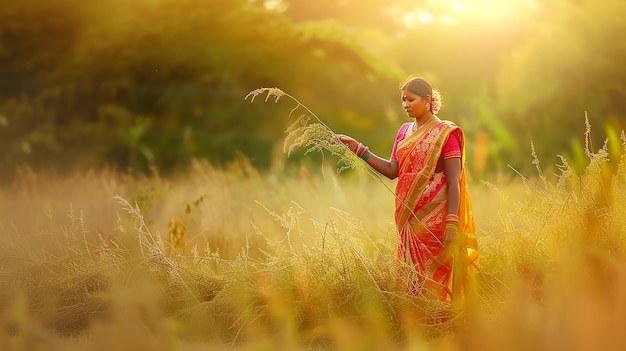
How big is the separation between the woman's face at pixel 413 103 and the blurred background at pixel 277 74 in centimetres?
1077

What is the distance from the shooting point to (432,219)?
13.5 ft

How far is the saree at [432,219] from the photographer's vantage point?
4.05 m

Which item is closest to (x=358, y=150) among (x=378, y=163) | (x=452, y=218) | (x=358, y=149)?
(x=358, y=149)

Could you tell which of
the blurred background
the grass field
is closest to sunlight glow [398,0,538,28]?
the blurred background

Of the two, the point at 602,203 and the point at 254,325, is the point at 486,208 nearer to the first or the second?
the point at 602,203

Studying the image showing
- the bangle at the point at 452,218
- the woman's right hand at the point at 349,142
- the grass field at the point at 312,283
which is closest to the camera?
the grass field at the point at 312,283

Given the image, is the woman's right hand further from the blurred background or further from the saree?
the blurred background

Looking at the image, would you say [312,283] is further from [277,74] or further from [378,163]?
[277,74]

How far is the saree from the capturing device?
4055 mm

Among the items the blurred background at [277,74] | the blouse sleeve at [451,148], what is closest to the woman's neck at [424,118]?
the blouse sleeve at [451,148]

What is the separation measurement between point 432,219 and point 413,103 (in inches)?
24.3

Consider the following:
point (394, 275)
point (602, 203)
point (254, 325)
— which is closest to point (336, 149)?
point (394, 275)

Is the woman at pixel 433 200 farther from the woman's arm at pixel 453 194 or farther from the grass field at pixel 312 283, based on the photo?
the grass field at pixel 312 283

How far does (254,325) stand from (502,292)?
1.26m
